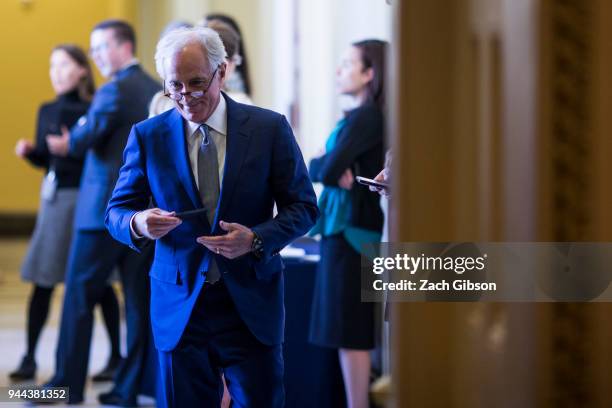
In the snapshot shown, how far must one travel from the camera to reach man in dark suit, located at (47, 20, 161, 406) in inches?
162

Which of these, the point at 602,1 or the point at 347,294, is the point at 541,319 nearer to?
the point at 602,1

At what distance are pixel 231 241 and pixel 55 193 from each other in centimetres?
299

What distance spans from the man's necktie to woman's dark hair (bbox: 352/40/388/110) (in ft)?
4.26

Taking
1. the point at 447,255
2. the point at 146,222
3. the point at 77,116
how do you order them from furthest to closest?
the point at 77,116
the point at 146,222
the point at 447,255

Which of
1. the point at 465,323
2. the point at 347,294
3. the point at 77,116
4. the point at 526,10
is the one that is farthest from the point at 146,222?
the point at 77,116

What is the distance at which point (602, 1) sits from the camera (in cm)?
138

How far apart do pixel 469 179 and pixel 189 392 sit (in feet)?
4.01

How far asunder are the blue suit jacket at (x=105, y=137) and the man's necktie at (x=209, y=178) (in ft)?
5.01

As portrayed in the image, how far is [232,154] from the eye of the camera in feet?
7.97

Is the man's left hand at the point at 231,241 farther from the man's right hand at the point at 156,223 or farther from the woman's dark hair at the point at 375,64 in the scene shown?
the woman's dark hair at the point at 375,64

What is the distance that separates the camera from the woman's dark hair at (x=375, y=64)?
3619 millimetres

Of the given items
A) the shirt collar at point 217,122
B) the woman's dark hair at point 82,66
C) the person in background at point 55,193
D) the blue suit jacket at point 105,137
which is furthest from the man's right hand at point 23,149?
the shirt collar at point 217,122

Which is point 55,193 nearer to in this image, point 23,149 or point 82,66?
point 23,149

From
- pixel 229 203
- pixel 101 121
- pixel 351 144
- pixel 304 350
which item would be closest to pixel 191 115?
pixel 229 203
